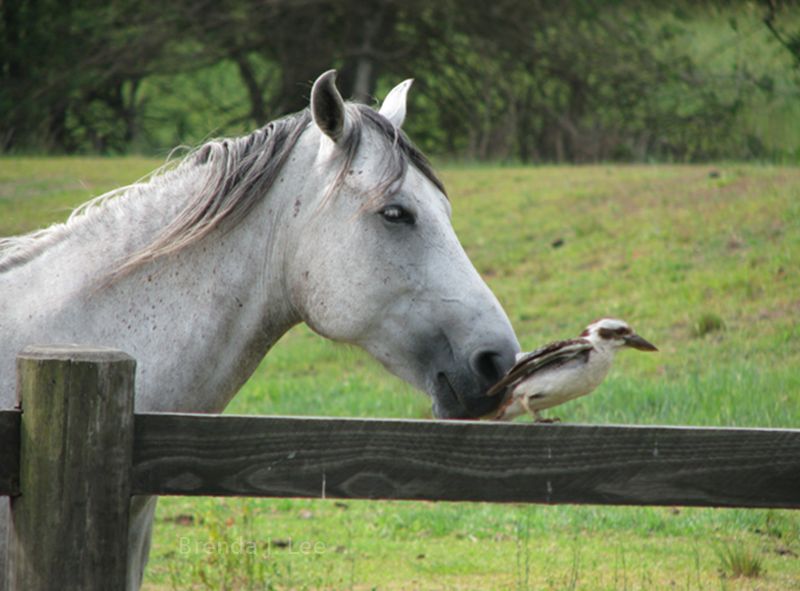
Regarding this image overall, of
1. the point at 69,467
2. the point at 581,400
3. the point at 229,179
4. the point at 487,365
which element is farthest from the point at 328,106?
the point at 581,400

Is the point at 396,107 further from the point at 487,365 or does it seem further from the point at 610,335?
the point at 610,335

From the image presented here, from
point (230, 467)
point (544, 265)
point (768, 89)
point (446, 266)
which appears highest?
point (768, 89)

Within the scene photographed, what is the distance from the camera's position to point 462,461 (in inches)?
88.0

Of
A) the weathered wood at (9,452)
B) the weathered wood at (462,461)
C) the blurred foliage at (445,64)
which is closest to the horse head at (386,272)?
the weathered wood at (462,461)

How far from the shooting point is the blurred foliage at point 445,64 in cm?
1582

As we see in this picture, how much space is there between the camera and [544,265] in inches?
423

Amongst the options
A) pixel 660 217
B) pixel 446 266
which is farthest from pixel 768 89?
pixel 446 266

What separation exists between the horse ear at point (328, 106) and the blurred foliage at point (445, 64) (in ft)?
40.9

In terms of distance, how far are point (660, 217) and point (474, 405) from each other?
8.63 metres

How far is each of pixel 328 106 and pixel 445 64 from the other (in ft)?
49.9

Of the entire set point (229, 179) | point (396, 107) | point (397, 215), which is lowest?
point (397, 215)

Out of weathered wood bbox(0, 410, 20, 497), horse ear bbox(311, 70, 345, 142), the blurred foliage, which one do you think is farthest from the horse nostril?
the blurred foliage

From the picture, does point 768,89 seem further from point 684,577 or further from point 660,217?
point 684,577

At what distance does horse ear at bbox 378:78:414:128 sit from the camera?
335 centimetres
